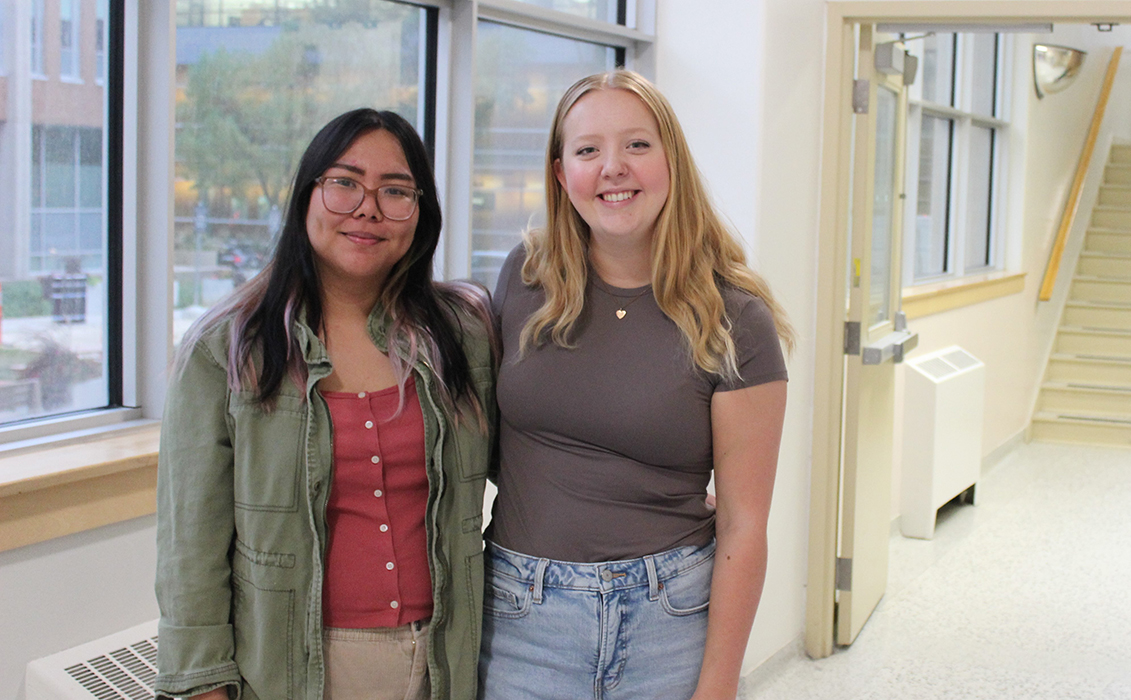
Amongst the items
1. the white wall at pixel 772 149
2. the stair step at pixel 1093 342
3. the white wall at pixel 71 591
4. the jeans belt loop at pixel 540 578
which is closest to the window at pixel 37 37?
the white wall at pixel 71 591

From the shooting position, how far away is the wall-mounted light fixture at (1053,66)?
653 cm

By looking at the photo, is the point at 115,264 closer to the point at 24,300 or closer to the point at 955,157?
the point at 24,300

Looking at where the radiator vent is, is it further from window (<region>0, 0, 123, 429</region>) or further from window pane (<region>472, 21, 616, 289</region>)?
window pane (<region>472, 21, 616, 289</region>)

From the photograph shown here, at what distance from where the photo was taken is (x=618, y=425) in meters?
1.40

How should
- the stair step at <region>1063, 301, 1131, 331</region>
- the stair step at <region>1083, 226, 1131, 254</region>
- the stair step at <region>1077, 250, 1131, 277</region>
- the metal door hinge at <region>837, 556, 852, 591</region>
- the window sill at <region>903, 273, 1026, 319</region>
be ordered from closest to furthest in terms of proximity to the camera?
1. the metal door hinge at <region>837, 556, 852, 591</region>
2. the window sill at <region>903, 273, 1026, 319</region>
3. the stair step at <region>1063, 301, 1131, 331</region>
4. the stair step at <region>1077, 250, 1131, 277</region>
5. the stair step at <region>1083, 226, 1131, 254</region>

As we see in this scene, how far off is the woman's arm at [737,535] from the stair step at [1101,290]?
7.38 metres

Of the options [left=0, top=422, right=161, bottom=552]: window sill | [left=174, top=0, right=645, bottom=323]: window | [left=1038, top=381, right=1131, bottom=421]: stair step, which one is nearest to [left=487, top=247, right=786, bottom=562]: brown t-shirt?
[left=174, top=0, right=645, bottom=323]: window

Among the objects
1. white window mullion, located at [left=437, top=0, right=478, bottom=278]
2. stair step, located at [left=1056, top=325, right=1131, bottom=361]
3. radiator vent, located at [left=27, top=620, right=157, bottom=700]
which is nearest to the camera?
radiator vent, located at [left=27, top=620, right=157, bottom=700]

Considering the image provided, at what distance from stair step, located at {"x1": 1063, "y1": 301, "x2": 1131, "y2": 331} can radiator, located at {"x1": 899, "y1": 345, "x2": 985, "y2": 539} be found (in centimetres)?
311

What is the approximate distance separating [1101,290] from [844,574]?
18.0 feet

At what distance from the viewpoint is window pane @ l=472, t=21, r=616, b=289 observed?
296 centimetres

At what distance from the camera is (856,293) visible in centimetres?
334

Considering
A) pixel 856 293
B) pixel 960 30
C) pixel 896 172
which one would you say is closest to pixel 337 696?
pixel 856 293

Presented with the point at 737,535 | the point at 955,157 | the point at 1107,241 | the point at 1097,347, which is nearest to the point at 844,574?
the point at 737,535
